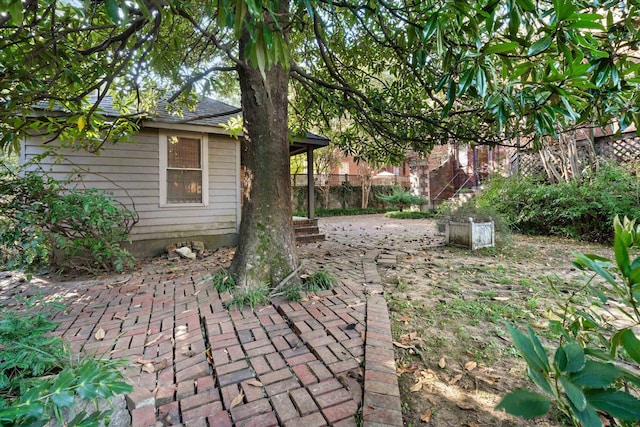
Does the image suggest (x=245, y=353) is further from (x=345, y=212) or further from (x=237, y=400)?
(x=345, y=212)

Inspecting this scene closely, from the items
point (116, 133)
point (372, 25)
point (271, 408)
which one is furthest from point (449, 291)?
point (116, 133)

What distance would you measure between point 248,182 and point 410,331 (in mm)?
2276

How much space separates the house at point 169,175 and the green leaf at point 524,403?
5406 mm

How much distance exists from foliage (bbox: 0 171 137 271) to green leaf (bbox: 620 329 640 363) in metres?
4.61

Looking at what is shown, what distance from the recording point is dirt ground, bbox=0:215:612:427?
1680 millimetres

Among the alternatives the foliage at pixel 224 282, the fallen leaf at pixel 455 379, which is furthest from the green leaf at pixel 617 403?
the foliage at pixel 224 282

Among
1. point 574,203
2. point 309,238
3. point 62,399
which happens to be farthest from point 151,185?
point 574,203

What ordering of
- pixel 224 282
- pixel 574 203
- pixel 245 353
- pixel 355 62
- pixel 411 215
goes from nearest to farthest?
pixel 245 353 → pixel 224 282 → pixel 355 62 → pixel 574 203 → pixel 411 215

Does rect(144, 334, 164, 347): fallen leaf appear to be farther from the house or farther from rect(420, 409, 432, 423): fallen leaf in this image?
the house

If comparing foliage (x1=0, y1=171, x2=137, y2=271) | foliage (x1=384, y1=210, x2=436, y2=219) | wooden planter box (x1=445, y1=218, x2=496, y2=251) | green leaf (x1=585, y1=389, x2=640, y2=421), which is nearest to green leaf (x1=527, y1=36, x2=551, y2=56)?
green leaf (x1=585, y1=389, x2=640, y2=421)

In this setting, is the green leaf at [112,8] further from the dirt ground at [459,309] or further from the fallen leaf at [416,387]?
the fallen leaf at [416,387]

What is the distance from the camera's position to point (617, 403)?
1.62ft

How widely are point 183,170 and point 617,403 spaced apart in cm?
673

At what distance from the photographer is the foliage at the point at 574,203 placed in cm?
595
